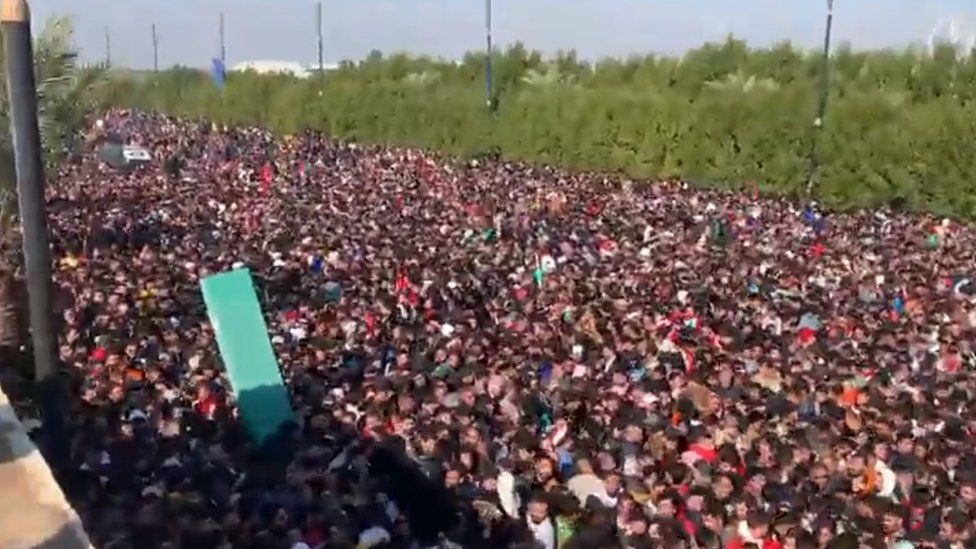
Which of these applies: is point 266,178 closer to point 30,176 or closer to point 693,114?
point 693,114

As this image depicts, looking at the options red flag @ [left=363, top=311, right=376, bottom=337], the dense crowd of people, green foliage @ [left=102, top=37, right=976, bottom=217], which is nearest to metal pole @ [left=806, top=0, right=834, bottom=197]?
green foliage @ [left=102, top=37, right=976, bottom=217]

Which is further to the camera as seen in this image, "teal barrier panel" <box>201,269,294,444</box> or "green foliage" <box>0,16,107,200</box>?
"green foliage" <box>0,16,107,200</box>

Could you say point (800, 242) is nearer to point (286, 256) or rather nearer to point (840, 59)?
point (286, 256)

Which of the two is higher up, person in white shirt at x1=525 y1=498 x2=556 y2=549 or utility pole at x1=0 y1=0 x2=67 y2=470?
utility pole at x1=0 y1=0 x2=67 y2=470

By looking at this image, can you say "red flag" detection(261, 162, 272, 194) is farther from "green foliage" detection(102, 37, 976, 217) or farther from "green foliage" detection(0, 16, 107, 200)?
"green foliage" detection(0, 16, 107, 200)

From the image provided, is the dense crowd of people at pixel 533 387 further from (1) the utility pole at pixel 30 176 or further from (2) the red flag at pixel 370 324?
(1) the utility pole at pixel 30 176

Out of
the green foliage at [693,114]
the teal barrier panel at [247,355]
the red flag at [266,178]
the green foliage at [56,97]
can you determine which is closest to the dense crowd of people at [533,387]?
the teal barrier panel at [247,355]
